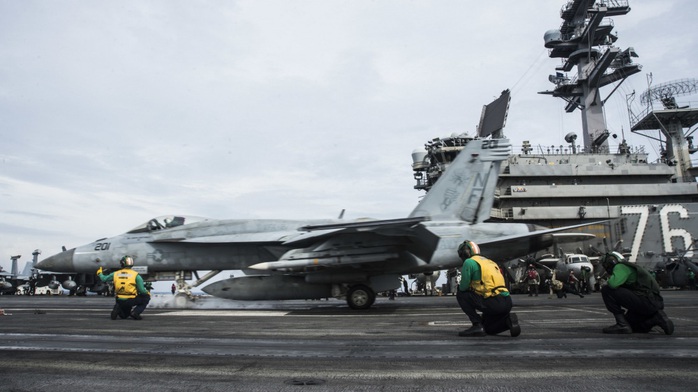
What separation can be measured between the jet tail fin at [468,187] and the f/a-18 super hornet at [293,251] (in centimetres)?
5

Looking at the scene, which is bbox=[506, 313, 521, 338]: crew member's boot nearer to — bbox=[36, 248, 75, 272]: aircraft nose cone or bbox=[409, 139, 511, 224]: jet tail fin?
bbox=[409, 139, 511, 224]: jet tail fin

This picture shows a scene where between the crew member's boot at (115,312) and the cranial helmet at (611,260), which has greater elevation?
the cranial helmet at (611,260)

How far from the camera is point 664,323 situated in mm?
6449

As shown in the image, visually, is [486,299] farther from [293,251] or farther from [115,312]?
[115,312]

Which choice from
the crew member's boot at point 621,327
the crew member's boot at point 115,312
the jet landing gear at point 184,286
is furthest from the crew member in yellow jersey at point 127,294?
the crew member's boot at point 621,327

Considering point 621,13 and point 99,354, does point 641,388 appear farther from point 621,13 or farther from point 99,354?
point 621,13

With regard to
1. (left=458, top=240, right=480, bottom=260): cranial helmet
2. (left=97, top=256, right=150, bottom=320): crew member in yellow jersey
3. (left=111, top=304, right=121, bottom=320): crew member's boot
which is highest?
(left=458, top=240, right=480, bottom=260): cranial helmet

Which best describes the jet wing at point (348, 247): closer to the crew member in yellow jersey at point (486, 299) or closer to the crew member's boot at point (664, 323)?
the crew member in yellow jersey at point (486, 299)

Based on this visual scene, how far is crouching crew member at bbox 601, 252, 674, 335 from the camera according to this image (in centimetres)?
659

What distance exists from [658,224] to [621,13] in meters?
28.6

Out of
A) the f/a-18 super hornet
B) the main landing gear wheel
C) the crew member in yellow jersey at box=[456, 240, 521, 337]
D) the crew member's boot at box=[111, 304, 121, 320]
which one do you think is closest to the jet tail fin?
the f/a-18 super hornet

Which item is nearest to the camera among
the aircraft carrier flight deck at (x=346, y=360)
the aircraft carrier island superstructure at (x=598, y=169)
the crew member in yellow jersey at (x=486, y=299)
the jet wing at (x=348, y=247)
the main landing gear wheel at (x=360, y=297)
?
the aircraft carrier flight deck at (x=346, y=360)

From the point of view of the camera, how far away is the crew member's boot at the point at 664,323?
6391 millimetres

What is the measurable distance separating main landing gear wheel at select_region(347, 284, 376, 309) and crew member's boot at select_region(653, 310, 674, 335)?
8.52m
